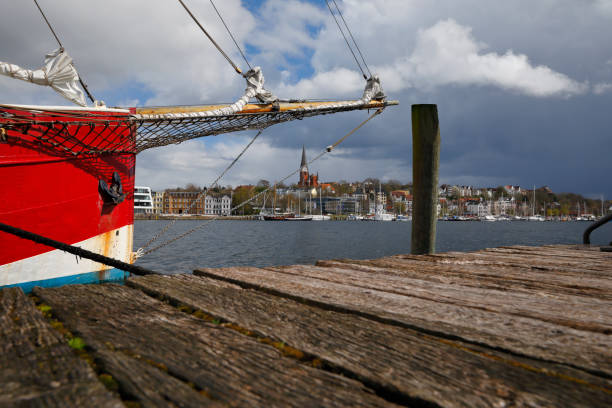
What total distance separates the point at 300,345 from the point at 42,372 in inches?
26.5

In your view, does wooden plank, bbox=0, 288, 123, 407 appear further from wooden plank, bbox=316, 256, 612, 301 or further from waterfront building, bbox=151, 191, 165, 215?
waterfront building, bbox=151, 191, 165, 215

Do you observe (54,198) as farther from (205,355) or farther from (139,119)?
(205,355)

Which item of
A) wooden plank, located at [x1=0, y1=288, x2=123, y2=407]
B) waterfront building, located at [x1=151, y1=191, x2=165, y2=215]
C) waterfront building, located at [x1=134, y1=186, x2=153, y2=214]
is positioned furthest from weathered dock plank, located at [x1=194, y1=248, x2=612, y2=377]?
waterfront building, located at [x1=151, y1=191, x2=165, y2=215]

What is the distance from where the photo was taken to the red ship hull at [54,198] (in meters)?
5.92

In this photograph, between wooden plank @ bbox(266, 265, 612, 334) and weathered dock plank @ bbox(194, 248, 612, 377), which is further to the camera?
wooden plank @ bbox(266, 265, 612, 334)

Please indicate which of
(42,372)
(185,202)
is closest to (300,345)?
(42,372)

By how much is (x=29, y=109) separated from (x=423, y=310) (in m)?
6.93

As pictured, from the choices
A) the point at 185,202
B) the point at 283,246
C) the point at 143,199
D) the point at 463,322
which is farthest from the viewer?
the point at 185,202

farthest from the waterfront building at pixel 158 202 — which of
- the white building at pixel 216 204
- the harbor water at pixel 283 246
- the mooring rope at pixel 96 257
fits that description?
the mooring rope at pixel 96 257

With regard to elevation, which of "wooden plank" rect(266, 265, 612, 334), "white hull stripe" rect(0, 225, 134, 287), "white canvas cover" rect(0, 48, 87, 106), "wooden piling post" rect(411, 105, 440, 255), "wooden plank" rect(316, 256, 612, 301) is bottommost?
"white hull stripe" rect(0, 225, 134, 287)

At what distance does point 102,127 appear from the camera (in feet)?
25.0

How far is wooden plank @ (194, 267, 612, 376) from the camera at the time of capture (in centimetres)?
122

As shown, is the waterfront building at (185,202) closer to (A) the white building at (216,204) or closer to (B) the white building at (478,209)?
(A) the white building at (216,204)

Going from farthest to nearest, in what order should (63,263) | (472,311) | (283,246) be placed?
(283,246)
(63,263)
(472,311)
